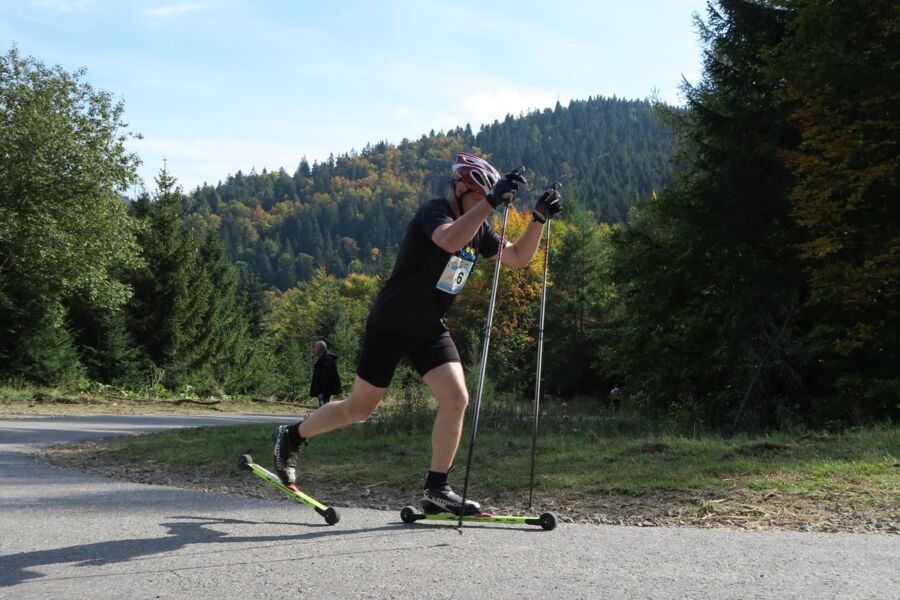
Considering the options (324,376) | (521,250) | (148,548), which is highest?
(521,250)

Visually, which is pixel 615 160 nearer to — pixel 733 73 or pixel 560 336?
pixel 560 336

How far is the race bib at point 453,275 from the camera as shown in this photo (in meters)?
4.92

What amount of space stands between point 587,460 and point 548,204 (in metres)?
3.61

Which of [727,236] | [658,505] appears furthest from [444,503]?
[727,236]

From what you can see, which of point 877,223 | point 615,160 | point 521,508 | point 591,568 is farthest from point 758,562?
point 615,160

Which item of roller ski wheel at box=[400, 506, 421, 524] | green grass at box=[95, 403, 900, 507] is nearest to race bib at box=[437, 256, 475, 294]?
roller ski wheel at box=[400, 506, 421, 524]

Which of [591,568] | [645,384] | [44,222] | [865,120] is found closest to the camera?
[591,568]

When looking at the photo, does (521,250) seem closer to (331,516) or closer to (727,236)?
(331,516)

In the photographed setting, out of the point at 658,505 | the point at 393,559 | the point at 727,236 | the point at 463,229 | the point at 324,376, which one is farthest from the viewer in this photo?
the point at 727,236

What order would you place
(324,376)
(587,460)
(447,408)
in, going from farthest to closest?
(324,376)
(587,460)
(447,408)

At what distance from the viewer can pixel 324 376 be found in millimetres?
16016

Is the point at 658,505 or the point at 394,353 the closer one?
the point at 394,353

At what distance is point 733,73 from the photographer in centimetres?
1934

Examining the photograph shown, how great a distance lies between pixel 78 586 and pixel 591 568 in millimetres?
2247
